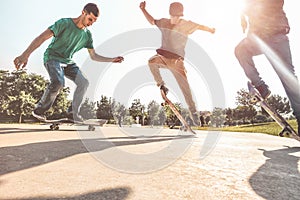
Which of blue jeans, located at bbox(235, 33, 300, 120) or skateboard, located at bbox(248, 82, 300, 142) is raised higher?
blue jeans, located at bbox(235, 33, 300, 120)

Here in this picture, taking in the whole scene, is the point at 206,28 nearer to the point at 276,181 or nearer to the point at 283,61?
the point at 283,61

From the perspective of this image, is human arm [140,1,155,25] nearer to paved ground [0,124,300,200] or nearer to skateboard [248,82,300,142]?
skateboard [248,82,300,142]

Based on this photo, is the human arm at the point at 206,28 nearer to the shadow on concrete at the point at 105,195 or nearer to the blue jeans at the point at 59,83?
the blue jeans at the point at 59,83

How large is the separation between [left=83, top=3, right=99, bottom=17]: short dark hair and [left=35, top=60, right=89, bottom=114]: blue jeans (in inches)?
47.3

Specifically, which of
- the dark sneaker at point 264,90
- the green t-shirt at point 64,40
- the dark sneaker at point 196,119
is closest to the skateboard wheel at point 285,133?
the dark sneaker at point 264,90

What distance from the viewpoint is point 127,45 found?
24.4 feet

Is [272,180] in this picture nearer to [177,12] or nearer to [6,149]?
[6,149]

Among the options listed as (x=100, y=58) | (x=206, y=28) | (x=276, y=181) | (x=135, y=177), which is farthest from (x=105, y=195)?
(x=206, y=28)

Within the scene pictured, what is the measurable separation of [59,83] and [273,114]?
4.14m

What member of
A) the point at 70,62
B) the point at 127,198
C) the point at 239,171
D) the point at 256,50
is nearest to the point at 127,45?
the point at 70,62

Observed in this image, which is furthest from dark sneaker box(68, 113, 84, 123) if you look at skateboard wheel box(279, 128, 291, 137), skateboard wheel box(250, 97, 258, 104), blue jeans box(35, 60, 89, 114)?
skateboard wheel box(279, 128, 291, 137)

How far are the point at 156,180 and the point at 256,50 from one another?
3.27 meters

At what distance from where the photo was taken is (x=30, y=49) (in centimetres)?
444

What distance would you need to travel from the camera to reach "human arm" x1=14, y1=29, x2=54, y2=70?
172 inches
